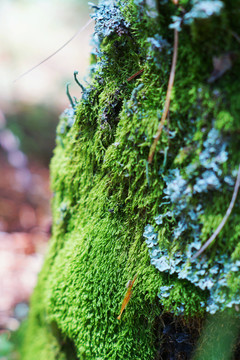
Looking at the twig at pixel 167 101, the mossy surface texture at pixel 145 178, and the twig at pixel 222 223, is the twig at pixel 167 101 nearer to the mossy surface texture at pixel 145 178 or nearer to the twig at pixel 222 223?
the mossy surface texture at pixel 145 178

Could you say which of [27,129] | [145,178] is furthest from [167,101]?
[27,129]

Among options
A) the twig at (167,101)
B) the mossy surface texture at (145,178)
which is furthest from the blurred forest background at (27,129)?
the twig at (167,101)

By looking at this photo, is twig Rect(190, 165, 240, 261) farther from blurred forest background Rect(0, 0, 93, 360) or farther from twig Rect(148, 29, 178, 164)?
blurred forest background Rect(0, 0, 93, 360)

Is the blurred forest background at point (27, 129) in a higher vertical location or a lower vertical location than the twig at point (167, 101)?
higher

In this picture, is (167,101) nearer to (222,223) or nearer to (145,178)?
(145,178)

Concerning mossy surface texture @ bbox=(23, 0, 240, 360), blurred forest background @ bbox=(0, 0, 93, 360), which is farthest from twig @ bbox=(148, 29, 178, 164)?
blurred forest background @ bbox=(0, 0, 93, 360)

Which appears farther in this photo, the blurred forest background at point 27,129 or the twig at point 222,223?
the blurred forest background at point 27,129
